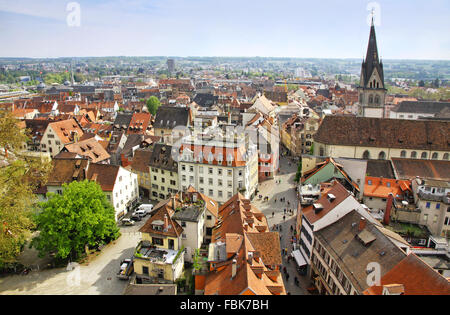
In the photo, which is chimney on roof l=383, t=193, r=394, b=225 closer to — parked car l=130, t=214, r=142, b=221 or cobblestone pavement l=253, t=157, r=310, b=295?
cobblestone pavement l=253, t=157, r=310, b=295

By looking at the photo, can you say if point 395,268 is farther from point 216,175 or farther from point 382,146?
point 382,146

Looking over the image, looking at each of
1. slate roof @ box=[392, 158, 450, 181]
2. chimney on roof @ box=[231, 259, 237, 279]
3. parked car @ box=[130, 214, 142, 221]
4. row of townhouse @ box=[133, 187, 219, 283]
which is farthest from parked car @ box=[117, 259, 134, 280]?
slate roof @ box=[392, 158, 450, 181]

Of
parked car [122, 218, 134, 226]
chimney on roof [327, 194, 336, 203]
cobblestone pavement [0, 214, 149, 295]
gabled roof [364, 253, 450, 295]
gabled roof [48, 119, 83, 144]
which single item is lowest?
cobblestone pavement [0, 214, 149, 295]

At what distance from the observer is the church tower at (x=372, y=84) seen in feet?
222

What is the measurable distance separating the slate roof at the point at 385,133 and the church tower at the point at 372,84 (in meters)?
17.2

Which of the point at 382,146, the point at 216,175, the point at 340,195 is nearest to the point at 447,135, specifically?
the point at 382,146

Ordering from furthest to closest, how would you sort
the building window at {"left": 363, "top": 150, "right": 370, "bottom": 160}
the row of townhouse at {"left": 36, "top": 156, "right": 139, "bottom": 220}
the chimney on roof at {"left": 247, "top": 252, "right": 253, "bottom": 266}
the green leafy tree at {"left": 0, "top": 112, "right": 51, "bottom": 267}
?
the building window at {"left": 363, "top": 150, "right": 370, "bottom": 160}
the row of townhouse at {"left": 36, "top": 156, "right": 139, "bottom": 220}
the chimney on roof at {"left": 247, "top": 252, "right": 253, "bottom": 266}
the green leafy tree at {"left": 0, "top": 112, "right": 51, "bottom": 267}

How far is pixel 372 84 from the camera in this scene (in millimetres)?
68875

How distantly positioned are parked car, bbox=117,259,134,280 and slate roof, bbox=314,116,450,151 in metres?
36.4

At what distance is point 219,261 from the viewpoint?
92.6 ft

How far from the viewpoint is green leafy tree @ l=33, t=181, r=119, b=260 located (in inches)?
1328

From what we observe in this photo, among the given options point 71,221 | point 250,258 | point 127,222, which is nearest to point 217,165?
point 127,222

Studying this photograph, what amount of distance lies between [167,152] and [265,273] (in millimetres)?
28031
